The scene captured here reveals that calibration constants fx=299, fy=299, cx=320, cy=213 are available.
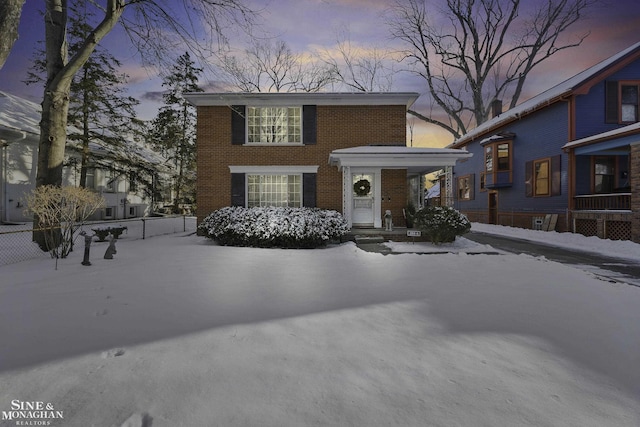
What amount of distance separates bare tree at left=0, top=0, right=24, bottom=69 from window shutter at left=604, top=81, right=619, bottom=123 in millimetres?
18595

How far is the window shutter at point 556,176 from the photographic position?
44.9 ft

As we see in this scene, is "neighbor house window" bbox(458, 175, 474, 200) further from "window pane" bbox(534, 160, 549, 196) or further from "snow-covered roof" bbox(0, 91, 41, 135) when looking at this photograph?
"snow-covered roof" bbox(0, 91, 41, 135)

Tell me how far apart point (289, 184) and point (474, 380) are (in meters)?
10.9

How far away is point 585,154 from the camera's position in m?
12.8

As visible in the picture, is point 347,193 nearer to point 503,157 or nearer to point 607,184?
point 607,184

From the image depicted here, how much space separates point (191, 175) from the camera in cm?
2659

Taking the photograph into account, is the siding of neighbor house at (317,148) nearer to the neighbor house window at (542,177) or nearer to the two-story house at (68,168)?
the two-story house at (68,168)

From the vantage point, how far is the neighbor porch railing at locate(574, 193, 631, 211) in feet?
36.9

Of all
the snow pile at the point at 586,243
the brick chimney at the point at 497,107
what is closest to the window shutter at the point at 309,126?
the snow pile at the point at 586,243

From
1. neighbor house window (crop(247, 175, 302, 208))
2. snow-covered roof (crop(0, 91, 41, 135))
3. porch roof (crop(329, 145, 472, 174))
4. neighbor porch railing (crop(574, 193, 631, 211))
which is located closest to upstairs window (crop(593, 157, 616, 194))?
neighbor porch railing (crop(574, 193, 631, 211))

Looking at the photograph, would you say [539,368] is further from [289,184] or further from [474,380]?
[289,184]

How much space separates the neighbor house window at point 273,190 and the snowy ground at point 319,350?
7370 millimetres

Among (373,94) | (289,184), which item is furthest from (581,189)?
(289,184)

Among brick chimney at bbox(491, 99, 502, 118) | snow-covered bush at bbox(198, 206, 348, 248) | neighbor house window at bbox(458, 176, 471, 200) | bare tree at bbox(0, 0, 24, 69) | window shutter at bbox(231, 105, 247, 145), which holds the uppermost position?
brick chimney at bbox(491, 99, 502, 118)
